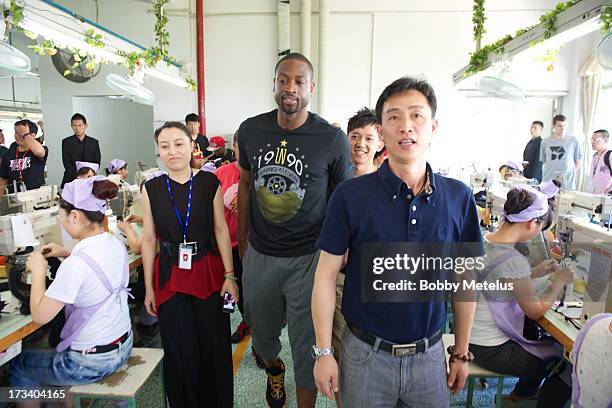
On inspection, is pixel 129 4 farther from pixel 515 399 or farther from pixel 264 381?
pixel 515 399

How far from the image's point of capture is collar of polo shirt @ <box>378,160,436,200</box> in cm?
120

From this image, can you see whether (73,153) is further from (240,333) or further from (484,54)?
(484,54)

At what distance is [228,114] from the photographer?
8031 millimetres

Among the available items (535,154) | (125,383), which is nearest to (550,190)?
(125,383)

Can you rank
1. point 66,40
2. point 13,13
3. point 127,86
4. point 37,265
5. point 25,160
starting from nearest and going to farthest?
point 37,265, point 13,13, point 66,40, point 127,86, point 25,160

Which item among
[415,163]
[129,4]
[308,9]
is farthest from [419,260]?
[129,4]

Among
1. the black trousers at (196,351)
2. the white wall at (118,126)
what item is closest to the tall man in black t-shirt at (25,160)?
the white wall at (118,126)

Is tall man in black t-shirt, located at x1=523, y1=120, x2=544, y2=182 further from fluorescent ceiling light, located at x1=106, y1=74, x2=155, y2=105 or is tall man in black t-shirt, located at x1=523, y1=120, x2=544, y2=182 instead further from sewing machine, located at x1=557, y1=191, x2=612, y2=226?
fluorescent ceiling light, located at x1=106, y1=74, x2=155, y2=105

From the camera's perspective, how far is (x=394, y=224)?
1.18 m

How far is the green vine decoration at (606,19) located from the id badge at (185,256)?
3.37 metres

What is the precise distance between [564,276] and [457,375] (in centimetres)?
115

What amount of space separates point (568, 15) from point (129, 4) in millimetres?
7526

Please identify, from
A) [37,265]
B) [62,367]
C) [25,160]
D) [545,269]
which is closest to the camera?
[37,265]

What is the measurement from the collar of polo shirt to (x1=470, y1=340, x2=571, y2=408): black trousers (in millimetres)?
1186
